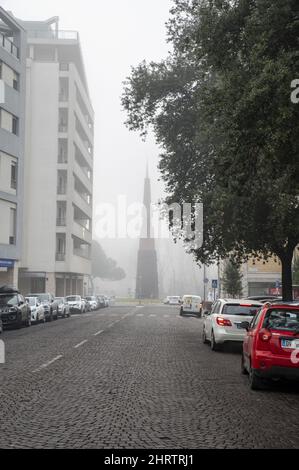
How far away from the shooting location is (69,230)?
63.1 meters

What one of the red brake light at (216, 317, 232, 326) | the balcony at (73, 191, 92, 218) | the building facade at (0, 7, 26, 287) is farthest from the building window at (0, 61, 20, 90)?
the red brake light at (216, 317, 232, 326)

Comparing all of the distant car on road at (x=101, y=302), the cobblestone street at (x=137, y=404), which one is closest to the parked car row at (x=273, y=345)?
the cobblestone street at (x=137, y=404)

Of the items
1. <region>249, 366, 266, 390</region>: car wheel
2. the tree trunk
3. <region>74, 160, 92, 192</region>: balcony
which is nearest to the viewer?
<region>249, 366, 266, 390</region>: car wheel

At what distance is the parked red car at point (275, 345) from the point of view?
993 cm

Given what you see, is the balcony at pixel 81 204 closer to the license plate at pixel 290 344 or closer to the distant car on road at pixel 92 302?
the distant car on road at pixel 92 302

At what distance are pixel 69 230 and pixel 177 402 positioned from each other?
5502 centimetres

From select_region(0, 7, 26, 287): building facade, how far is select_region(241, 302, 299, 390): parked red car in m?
30.3

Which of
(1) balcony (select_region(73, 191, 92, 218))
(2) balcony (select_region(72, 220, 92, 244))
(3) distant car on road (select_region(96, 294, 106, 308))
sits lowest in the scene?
(3) distant car on road (select_region(96, 294, 106, 308))

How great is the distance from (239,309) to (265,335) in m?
6.61

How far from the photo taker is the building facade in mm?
39438

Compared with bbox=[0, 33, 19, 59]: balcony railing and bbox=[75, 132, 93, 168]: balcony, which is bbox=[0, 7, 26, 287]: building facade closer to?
bbox=[0, 33, 19, 59]: balcony railing

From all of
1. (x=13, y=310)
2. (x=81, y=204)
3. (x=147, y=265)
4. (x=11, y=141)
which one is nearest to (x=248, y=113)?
(x=13, y=310)

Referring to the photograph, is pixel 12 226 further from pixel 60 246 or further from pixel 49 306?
pixel 60 246

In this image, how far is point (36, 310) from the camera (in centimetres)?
3130
